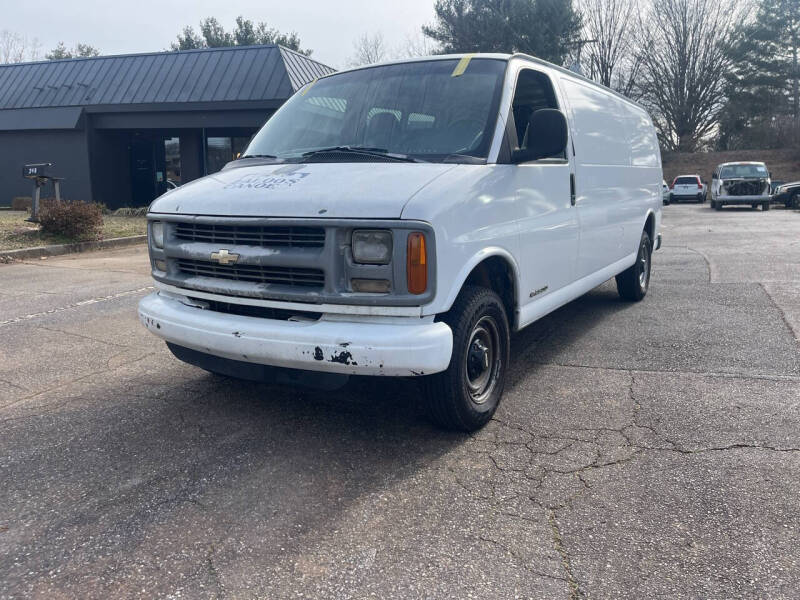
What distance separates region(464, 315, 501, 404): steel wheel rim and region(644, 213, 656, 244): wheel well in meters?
4.53

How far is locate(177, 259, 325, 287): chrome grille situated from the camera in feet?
11.2

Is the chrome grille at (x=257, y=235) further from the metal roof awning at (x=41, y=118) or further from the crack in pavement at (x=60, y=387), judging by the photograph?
the metal roof awning at (x=41, y=118)

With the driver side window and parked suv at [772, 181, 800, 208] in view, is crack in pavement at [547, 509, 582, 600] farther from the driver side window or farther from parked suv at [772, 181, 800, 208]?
parked suv at [772, 181, 800, 208]

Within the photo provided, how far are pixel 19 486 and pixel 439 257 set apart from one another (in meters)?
2.26

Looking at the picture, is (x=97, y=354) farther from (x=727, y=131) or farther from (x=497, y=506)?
(x=727, y=131)

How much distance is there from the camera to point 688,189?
3559cm

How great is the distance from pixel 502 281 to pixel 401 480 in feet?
4.99

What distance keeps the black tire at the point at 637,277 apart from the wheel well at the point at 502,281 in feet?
11.6

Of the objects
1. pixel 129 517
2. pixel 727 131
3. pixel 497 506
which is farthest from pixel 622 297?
pixel 727 131

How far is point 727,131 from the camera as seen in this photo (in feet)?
160

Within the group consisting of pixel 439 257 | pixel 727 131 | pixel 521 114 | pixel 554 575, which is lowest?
pixel 554 575

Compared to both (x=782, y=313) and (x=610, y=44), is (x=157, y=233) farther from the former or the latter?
(x=610, y=44)

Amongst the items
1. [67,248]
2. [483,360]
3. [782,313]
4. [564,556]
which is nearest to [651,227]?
[782,313]

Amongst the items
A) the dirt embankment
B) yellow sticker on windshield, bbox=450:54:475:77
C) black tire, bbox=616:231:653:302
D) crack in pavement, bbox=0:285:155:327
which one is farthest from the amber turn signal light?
the dirt embankment
